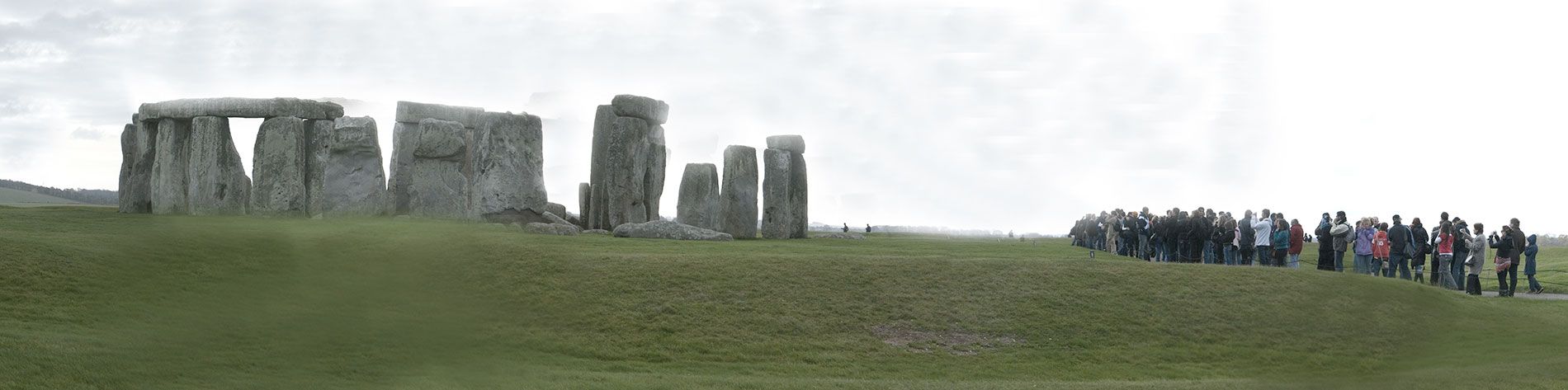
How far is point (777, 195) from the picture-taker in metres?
34.5

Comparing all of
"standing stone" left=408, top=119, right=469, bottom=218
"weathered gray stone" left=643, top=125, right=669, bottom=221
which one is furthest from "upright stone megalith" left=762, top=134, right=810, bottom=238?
"standing stone" left=408, top=119, right=469, bottom=218

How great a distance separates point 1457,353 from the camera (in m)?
19.0

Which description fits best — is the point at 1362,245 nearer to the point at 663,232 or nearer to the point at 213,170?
the point at 663,232

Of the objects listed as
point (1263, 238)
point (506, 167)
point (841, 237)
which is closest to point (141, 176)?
point (506, 167)

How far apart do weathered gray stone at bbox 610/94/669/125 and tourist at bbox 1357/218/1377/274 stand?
59.7 ft

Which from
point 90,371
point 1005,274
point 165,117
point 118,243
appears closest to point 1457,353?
point 1005,274

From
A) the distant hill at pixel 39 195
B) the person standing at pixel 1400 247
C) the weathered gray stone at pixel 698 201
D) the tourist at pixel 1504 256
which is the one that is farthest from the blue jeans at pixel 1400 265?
the distant hill at pixel 39 195

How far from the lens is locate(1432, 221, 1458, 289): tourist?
24891 millimetres

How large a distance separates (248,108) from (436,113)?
17.0ft

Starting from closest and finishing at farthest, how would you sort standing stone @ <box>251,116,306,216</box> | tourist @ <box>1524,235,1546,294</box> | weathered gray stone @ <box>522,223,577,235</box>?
tourist @ <box>1524,235,1546,294</box>
weathered gray stone @ <box>522,223,577,235</box>
standing stone @ <box>251,116,306,216</box>

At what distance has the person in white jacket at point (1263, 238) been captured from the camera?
2605 centimetres

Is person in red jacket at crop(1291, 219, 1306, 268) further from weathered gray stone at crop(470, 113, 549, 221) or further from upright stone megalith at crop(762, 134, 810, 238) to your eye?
weathered gray stone at crop(470, 113, 549, 221)

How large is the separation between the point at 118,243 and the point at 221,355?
24.3 feet

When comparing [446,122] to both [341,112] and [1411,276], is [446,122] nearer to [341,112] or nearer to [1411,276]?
[341,112]
